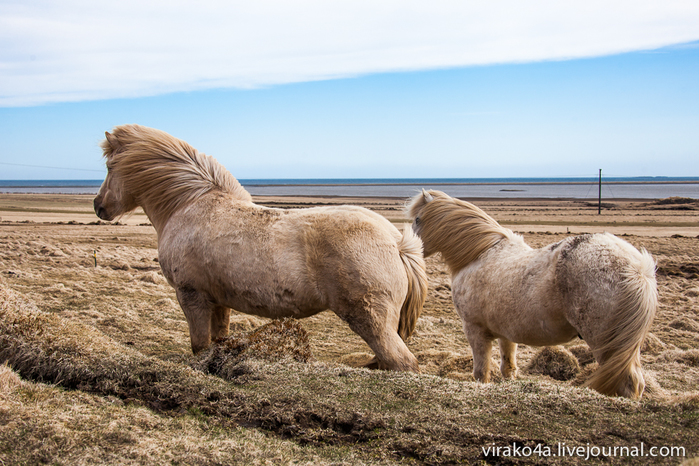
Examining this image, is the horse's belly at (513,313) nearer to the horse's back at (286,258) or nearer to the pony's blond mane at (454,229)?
the pony's blond mane at (454,229)

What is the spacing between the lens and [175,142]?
5055mm

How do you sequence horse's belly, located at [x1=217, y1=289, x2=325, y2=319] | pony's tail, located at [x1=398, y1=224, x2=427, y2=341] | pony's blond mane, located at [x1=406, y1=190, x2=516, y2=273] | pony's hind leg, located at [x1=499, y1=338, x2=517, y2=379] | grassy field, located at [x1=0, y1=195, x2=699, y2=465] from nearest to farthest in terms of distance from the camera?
grassy field, located at [x1=0, y1=195, x2=699, y2=465] → horse's belly, located at [x1=217, y1=289, x2=325, y2=319] → pony's tail, located at [x1=398, y1=224, x2=427, y2=341] → pony's hind leg, located at [x1=499, y1=338, x2=517, y2=379] → pony's blond mane, located at [x1=406, y1=190, x2=516, y2=273]

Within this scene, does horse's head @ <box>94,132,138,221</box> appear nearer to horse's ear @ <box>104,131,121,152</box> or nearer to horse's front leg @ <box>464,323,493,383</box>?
horse's ear @ <box>104,131,121,152</box>

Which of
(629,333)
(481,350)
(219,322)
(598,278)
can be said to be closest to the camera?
(629,333)

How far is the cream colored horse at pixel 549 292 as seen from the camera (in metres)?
3.57

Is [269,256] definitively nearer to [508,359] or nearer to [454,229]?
[454,229]

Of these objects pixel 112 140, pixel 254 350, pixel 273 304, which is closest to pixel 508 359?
pixel 273 304

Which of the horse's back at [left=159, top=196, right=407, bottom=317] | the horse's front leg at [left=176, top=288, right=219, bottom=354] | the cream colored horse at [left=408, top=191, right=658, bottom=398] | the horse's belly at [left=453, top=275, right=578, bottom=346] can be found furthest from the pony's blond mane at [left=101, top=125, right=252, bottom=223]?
the horse's belly at [left=453, top=275, right=578, bottom=346]

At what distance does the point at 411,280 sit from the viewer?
14.1ft

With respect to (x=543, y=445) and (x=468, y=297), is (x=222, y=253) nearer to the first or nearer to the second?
(x=468, y=297)

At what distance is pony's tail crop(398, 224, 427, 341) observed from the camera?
4273mm

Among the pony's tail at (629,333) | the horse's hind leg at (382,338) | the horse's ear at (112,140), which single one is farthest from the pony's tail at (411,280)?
the horse's ear at (112,140)

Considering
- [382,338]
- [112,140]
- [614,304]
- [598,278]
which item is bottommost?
[382,338]

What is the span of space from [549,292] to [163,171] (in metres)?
3.82
